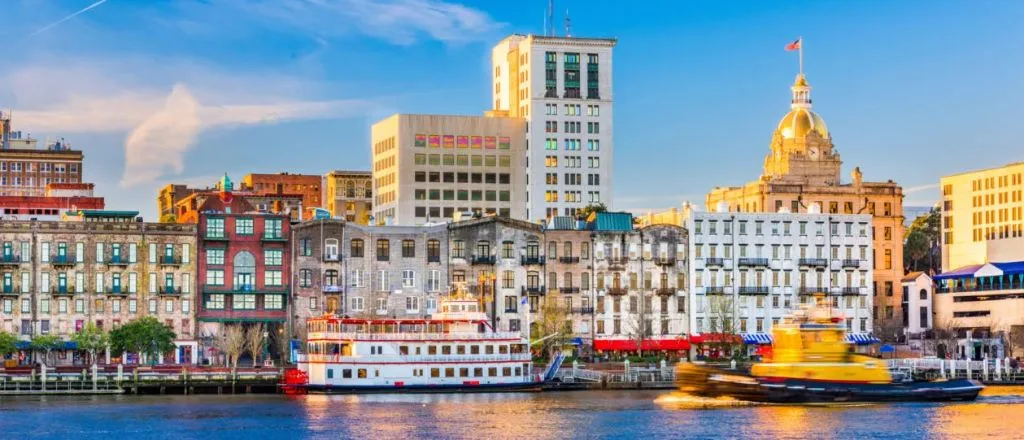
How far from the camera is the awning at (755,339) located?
167000 millimetres

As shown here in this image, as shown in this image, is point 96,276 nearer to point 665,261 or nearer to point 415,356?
point 415,356

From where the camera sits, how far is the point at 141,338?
5876 inches

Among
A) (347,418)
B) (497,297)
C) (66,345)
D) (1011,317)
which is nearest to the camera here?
(347,418)

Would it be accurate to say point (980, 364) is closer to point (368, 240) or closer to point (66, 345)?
point (368, 240)

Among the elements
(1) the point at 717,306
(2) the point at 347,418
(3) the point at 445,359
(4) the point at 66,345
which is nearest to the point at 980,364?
(1) the point at 717,306

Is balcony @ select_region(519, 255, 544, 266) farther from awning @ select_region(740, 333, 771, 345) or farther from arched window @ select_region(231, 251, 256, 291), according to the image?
arched window @ select_region(231, 251, 256, 291)

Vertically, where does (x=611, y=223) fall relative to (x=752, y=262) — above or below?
above

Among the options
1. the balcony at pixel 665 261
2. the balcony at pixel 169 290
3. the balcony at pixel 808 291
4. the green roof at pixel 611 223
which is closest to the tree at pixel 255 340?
the balcony at pixel 169 290

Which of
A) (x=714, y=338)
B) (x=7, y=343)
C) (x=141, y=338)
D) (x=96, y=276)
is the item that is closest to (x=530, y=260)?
(x=714, y=338)

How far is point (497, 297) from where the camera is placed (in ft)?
530

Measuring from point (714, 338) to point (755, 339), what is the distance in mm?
3816

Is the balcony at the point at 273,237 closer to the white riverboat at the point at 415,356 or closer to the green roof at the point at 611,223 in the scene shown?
the white riverboat at the point at 415,356

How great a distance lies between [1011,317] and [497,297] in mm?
52347

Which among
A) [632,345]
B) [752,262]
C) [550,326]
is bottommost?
[632,345]
